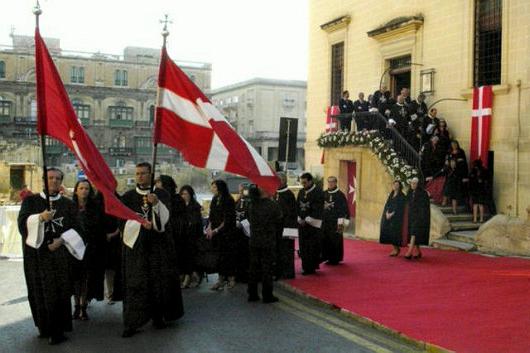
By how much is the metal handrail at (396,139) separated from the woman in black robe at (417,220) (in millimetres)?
2906

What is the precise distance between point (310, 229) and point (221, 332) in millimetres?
4222

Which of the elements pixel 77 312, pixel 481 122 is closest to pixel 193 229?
pixel 77 312

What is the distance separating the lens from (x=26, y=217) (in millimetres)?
6988

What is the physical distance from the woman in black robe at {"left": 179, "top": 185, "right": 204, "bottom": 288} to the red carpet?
1.70 m

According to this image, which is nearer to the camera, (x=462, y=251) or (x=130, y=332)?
(x=130, y=332)

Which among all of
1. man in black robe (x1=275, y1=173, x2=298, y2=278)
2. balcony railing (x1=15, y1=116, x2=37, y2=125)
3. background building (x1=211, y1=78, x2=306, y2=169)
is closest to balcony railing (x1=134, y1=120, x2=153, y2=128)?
background building (x1=211, y1=78, x2=306, y2=169)

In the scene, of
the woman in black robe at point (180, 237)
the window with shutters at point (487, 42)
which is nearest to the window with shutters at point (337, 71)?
the window with shutters at point (487, 42)

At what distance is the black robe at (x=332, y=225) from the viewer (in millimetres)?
12133

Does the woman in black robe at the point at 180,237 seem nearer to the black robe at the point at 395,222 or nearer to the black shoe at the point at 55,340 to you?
the black shoe at the point at 55,340

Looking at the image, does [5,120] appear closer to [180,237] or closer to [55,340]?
[180,237]

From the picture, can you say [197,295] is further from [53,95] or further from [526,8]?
[526,8]

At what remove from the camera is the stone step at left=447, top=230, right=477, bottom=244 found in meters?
13.9

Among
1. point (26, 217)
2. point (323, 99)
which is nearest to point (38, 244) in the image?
point (26, 217)

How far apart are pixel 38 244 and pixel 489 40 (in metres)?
13.6
